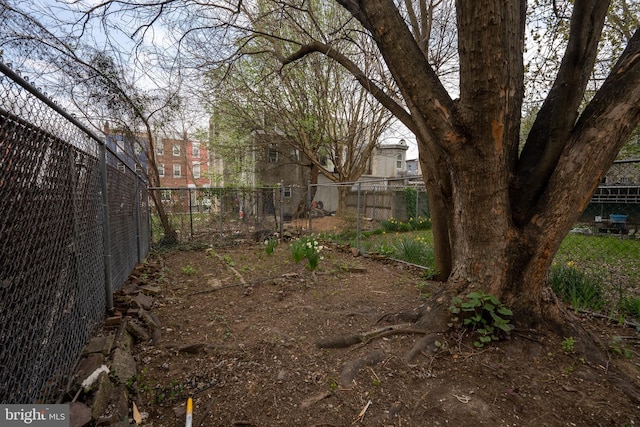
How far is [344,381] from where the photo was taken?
2.02 meters

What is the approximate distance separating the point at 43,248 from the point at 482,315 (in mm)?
3176

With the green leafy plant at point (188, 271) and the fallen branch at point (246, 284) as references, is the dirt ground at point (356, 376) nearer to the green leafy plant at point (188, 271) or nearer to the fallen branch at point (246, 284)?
the fallen branch at point (246, 284)

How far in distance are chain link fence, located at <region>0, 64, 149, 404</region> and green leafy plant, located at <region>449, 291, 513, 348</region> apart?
278 cm

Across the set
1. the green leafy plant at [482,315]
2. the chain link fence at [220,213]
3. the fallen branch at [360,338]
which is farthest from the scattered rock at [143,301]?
the chain link fence at [220,213]

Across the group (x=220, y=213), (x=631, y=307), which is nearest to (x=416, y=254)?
(x=631, y=307)

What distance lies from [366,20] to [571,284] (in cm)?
387

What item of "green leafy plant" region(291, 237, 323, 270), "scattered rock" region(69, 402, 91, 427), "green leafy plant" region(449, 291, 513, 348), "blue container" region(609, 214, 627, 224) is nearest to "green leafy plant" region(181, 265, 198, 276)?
"green leafy plant" region(291, 237, 323, 270)

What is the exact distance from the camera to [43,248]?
5.31ft

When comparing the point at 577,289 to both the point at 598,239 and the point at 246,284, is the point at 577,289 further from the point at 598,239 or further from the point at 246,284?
the point at 598,239

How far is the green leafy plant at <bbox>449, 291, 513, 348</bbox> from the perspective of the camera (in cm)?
225

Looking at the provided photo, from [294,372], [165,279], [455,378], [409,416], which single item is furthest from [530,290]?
[165,279]

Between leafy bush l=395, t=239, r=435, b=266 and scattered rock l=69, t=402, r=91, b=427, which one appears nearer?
scattered rock l=69, t=402, r=91, b=427

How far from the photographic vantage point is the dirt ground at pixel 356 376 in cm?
170

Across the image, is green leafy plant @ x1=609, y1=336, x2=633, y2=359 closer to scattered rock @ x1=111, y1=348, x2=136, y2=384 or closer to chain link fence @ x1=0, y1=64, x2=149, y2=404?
scattered rock @ x1=111, y1=348, x2=136, y2=384
